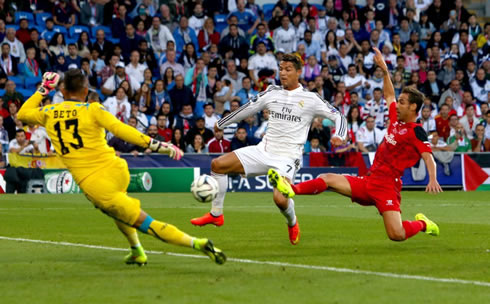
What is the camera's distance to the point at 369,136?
2481 cm

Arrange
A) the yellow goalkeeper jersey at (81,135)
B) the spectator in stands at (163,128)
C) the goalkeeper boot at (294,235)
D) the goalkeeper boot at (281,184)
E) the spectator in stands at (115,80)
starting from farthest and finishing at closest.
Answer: the spectator in stands at (115,80) < the spectator in stands at (163,128) < the goalkeeper boot at (294,235) < the goalkeeper boot at (281,184) < the yellow goalkeeper jersey at (81,135)

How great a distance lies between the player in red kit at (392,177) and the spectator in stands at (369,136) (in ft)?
45.8

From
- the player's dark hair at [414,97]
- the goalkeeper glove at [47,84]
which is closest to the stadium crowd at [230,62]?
the player's dark hair at [414,97]

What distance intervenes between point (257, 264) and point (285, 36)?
19805 millimetres

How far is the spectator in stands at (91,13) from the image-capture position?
91.9 feet

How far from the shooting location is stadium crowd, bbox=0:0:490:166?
967 inches

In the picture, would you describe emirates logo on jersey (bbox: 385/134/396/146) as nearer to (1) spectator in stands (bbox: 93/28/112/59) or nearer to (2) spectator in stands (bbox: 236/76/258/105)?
(2) spectator in stands (bbox: 236/76/258/105)

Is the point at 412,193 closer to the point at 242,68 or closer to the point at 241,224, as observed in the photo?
the point at 242,68

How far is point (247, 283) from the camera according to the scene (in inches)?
292

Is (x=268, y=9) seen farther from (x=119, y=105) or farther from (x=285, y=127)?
(x=285, y=127)

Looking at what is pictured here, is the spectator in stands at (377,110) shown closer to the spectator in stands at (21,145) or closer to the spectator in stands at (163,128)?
the spectator in stands at (163,128)

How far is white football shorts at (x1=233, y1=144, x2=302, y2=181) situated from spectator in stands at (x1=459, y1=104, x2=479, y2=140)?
1602cm

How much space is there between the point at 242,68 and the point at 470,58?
802 cm

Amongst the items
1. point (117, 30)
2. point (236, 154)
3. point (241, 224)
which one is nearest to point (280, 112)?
point (236, 154)
